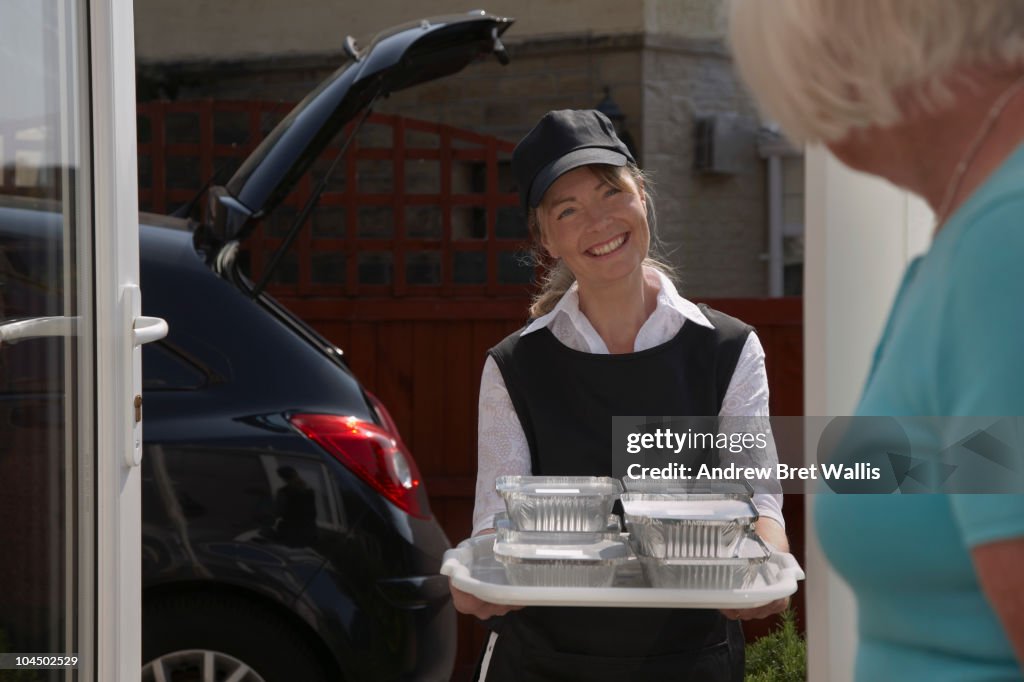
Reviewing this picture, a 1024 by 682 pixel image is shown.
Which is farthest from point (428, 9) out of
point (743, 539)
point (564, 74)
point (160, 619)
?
point (743, 539)

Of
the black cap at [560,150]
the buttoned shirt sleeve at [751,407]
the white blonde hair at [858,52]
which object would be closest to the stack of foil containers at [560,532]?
the buttoned shirt sleeve at [751,407]

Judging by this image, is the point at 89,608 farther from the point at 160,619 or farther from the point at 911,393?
the point at 911,393

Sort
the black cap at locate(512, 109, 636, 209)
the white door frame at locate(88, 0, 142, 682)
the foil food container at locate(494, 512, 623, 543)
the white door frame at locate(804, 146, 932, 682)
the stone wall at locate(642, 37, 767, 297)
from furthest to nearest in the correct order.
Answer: the stone wall at locate(642, 37, 767, 297), the white door frame at locate(88, 0, 142, 682), the black cap at locate(512, 109, 636, 209), the foil food container at locate(494, 512, 623, 543), the white door frame at locate(804, 146, 932, 682)

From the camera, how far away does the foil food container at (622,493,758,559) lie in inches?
64.7

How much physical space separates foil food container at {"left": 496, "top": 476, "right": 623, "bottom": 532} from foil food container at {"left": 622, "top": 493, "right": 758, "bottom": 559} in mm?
76

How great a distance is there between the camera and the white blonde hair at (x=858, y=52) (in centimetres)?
98

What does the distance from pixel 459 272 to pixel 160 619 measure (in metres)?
5.46

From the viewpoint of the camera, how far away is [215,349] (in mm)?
3318

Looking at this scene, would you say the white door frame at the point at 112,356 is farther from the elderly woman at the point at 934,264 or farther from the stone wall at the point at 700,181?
the stone wall at the point at 700,181

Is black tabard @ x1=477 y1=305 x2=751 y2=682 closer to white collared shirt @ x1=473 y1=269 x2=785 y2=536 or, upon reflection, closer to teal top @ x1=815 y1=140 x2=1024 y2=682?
white collared shirt @ x1=473 y1=269 x2=785 y2=536

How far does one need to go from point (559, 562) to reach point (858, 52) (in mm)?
843

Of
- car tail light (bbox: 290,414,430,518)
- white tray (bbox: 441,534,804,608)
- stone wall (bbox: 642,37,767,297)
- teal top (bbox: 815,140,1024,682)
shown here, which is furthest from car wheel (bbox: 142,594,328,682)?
stone wall (bbox: 642,37,767,297)

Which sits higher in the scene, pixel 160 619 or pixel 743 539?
pixel 743 539

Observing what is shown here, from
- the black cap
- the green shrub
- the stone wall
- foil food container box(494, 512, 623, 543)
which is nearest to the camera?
foil food container box(494, 512, 623, 543)
